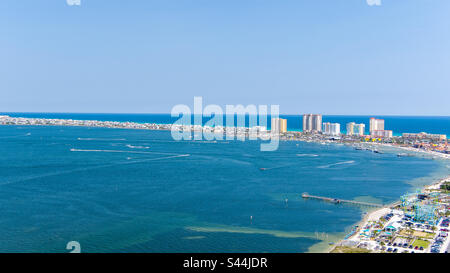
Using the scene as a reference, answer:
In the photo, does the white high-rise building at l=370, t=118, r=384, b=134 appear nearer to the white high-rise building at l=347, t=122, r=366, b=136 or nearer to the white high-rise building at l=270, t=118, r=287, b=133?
the white high-rise building at l=347, t=122, r=366, b=136

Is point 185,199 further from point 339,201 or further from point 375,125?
point 375,125

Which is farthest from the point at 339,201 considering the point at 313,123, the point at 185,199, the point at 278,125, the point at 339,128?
the point at 313,123

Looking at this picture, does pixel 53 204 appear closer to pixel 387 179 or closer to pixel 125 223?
pixel 125 223

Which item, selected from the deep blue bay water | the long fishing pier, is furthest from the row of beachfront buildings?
the long fishing pier

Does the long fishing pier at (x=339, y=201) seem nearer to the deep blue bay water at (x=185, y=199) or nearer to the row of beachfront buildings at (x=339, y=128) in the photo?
the deep blue bay water at (x=185, y=199)

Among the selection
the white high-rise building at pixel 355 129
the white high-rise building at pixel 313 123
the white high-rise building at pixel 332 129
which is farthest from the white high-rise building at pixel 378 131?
the white high-rise building at pixel 313 123
